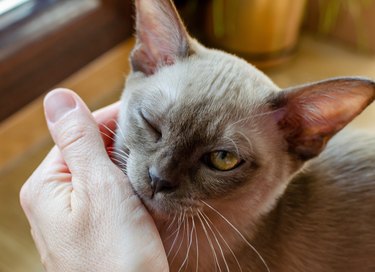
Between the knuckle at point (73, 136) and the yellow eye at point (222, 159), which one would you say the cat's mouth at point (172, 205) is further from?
the knuckle at point (73, 136)

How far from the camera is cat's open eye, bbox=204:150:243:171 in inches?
40.9

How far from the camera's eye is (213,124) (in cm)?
104

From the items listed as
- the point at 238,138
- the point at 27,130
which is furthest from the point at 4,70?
the point at 238,138

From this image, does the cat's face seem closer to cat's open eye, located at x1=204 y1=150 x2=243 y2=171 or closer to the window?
cat's open eye, located at x1=204 y1=150 x2=243 y2=171

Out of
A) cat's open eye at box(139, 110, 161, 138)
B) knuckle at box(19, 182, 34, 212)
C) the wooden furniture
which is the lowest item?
the wooden furniture

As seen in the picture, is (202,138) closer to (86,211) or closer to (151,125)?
(151,125)

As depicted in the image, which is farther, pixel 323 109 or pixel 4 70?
pixel 4 70

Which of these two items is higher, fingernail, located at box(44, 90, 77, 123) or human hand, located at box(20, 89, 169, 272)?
fingernail, located at box(44, 90, 77, 123)

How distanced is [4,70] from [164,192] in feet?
3.45

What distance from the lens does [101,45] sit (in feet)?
7.02

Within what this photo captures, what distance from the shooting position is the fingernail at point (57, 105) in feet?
3.99

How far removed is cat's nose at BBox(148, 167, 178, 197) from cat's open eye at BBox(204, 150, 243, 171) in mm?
83

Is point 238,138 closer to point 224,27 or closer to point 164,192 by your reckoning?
point 164,192

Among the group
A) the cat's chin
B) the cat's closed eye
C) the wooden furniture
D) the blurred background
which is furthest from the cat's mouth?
the blurred background
